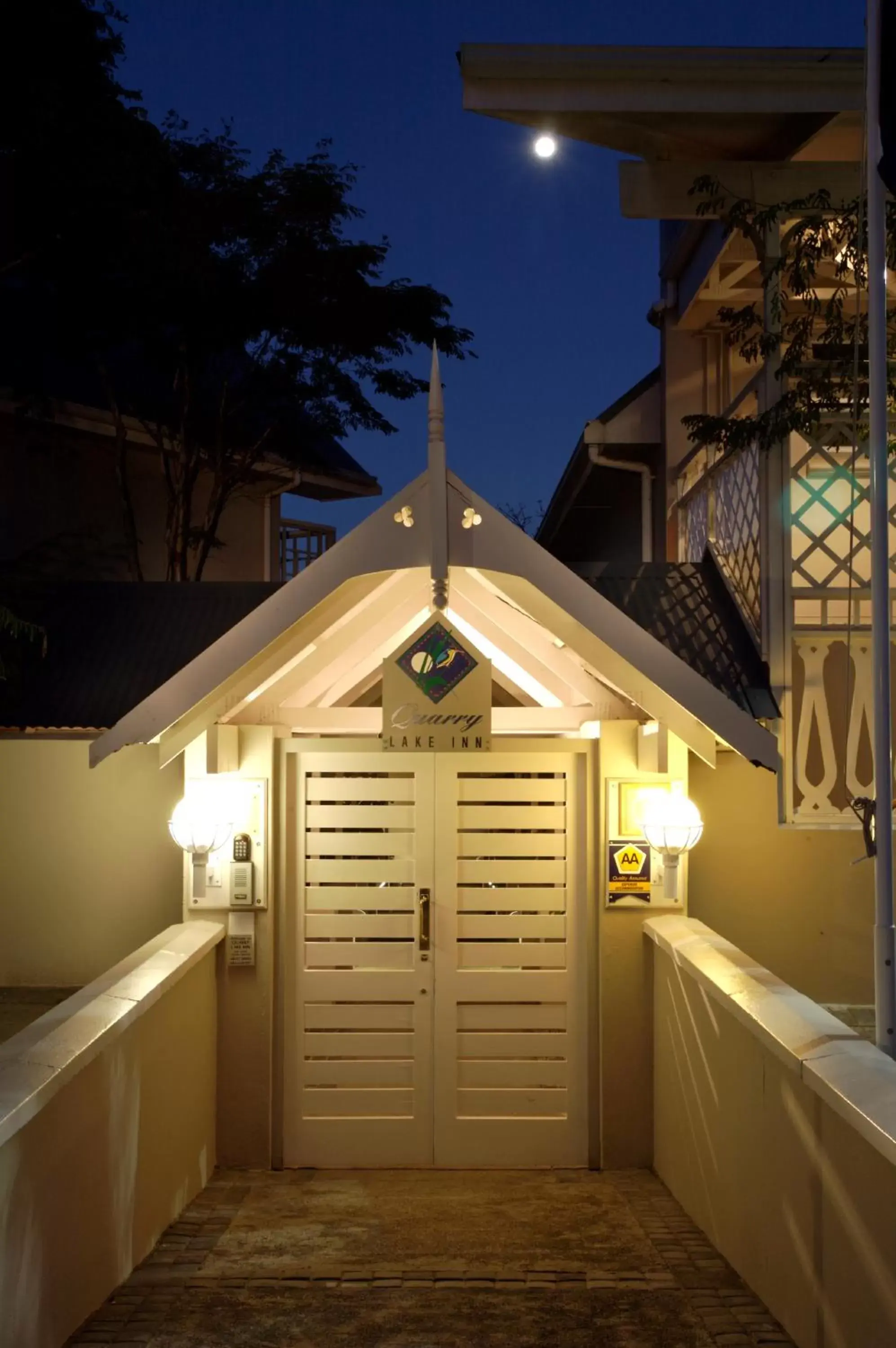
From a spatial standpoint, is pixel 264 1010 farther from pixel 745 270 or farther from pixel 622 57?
pixel 745 270

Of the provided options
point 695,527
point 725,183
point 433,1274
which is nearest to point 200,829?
point 433,1274

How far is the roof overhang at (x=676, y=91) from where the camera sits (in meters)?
9.15

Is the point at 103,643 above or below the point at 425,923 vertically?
above

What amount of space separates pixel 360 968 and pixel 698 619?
3.71m

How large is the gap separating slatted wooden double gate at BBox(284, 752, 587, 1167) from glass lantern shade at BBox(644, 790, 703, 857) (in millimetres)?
597

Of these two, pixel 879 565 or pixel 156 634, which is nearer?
pixel 879 565

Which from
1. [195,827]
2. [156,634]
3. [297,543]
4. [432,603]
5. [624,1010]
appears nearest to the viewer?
[432,603]

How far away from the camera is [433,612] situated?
6.85 meters

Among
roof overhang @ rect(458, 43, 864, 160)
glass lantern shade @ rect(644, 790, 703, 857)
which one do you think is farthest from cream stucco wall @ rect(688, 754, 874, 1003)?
roof overhang @ rect(458, 43, 864, 160)

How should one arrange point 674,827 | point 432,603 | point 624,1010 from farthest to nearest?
point 624,1010, point 674,827, point 432,603

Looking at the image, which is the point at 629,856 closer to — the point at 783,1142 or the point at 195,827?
the point at 195,827

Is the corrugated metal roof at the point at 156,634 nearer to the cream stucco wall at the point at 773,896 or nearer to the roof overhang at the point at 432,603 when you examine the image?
the cream stucco wall at the point at 773,896

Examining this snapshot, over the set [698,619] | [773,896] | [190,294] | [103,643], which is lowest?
[773,896]

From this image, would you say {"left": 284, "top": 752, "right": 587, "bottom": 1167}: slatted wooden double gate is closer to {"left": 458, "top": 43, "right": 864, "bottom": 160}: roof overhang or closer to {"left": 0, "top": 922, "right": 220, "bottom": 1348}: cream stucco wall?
{"left": 0, "top": 922, "right": 220, "bottom": 1348}: cream stucco wall
